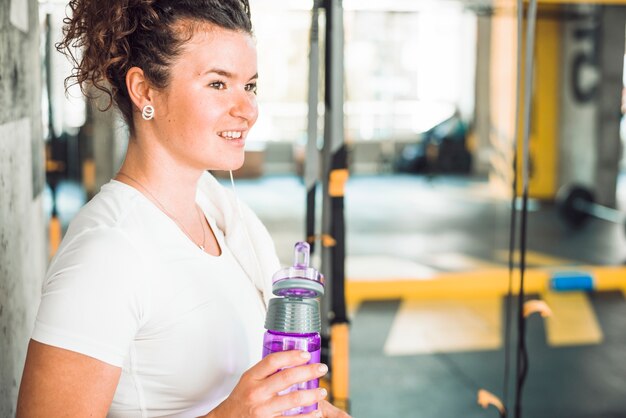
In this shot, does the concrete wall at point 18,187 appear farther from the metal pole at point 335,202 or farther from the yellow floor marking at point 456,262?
the yellow floor marking at point 456,262

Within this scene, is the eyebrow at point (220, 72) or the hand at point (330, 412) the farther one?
the hand at point (330, 412)

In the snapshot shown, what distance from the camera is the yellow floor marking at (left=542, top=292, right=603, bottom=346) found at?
3912mm

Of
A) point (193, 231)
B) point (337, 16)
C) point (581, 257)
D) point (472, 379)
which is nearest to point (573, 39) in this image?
point (581, 257)

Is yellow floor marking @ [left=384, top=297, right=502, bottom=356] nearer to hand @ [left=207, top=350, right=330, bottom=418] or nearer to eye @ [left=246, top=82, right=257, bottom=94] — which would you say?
eye @ [left=246, top=82, right=257, bottom=94]

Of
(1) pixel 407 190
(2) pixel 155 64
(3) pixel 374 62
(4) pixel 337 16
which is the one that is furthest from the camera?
(3) pixel 374 62

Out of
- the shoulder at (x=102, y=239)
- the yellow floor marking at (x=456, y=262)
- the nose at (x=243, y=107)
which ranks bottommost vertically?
the yellow floor marking at (x=456, y=262)

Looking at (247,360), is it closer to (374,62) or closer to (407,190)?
(407,190)

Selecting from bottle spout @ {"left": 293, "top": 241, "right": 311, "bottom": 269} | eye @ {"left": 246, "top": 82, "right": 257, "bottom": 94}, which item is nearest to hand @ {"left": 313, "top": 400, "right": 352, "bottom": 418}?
bottle spout @ {"left": 293, "top": 241, "right": 311, "bottom": 269}

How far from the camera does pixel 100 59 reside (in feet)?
3.24

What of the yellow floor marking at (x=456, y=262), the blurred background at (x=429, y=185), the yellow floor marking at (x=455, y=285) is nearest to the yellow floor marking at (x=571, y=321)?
the blurred background at (x=429, y=185)

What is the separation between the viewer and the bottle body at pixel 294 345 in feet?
2.85

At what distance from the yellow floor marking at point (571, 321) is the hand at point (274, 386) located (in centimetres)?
328

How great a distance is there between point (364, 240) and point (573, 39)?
13.9 feet

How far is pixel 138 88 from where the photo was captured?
39.5 inches
